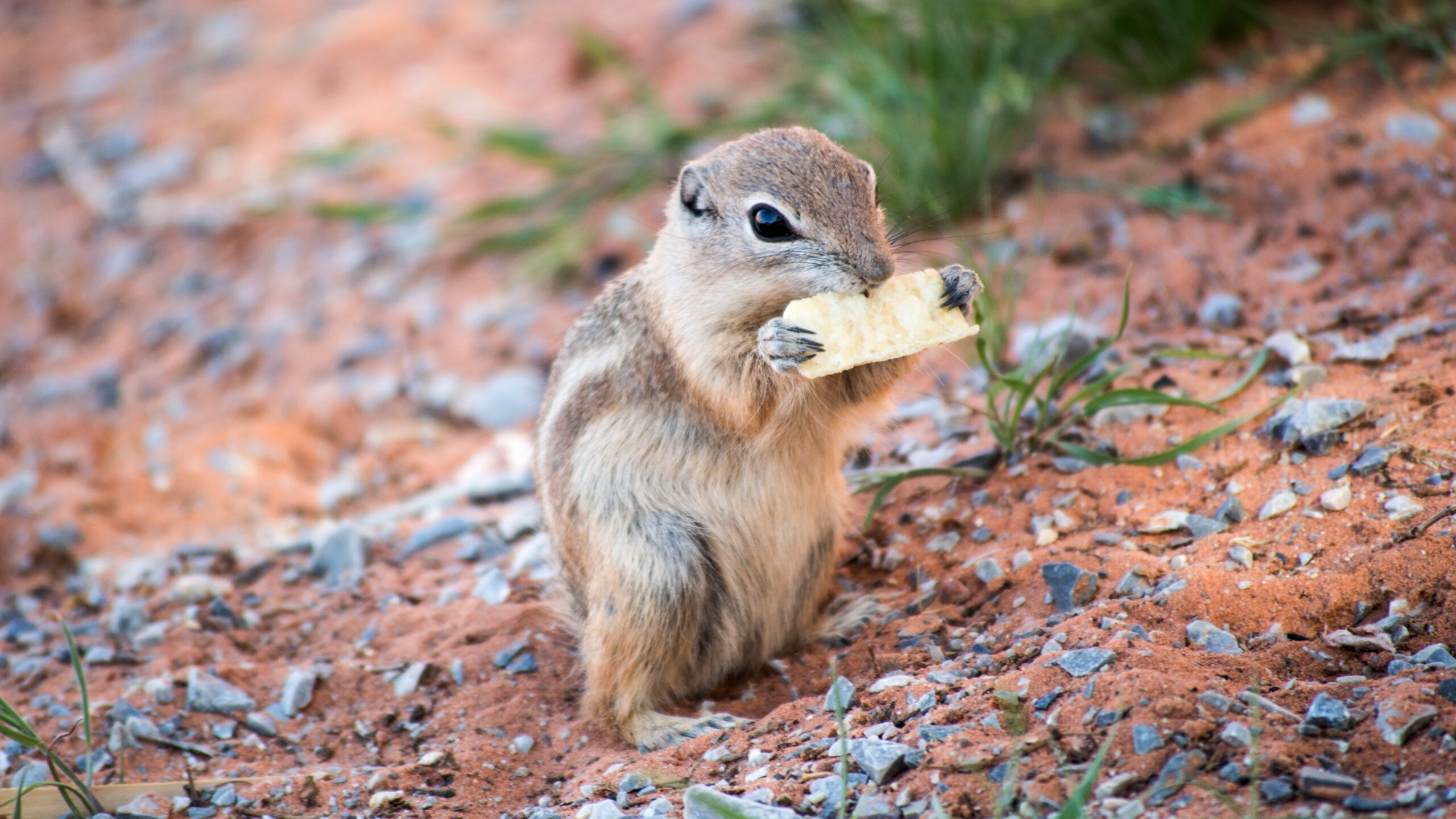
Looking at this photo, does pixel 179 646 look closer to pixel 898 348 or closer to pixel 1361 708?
pixel 898 348

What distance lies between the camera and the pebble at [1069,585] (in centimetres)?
395

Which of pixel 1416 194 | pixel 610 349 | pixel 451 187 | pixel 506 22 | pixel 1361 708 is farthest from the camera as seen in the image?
pixel 506 22

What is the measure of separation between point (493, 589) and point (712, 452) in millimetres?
1300

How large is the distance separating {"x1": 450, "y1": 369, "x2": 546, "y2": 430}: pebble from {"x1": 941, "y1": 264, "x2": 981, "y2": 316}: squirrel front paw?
312 cm

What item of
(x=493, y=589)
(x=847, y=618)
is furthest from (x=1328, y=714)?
(x=493, y=589)

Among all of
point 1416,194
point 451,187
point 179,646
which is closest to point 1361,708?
point 1416,194

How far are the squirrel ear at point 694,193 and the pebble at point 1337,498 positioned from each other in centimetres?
214

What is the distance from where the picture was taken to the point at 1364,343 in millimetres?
4629

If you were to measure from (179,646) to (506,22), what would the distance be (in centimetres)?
651

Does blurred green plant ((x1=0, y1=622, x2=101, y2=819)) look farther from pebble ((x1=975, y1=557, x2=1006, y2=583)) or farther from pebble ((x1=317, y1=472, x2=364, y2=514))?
pebble ((x1=975, y1=557, x2=1006, y2=583))

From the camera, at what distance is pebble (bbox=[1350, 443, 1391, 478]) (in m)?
3.96

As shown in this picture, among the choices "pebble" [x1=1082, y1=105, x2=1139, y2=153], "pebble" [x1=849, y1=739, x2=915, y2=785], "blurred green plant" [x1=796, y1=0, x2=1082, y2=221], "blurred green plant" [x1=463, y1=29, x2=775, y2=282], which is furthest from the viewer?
"blurred green plant" [x1=463, y1=29, x2=775, y2=282]

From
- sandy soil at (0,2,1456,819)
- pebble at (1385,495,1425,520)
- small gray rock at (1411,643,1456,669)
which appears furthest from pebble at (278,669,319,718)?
pebble at (1385,495,1425,520)

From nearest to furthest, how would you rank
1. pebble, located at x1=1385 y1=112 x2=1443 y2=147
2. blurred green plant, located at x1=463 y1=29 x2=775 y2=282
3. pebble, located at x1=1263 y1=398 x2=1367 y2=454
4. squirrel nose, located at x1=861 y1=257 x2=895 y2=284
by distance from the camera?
squirrel nose, located at x1=861 y1=257 x2=895 y2=284 → pebble, located at x1=1263 y1=398 x2=1367 y2=454 → pebble, located at x1=1385 y1=112 x2=1443 y2=147 → blurred green plant, located at x1=463 y1=29 x2=775 y2=282
